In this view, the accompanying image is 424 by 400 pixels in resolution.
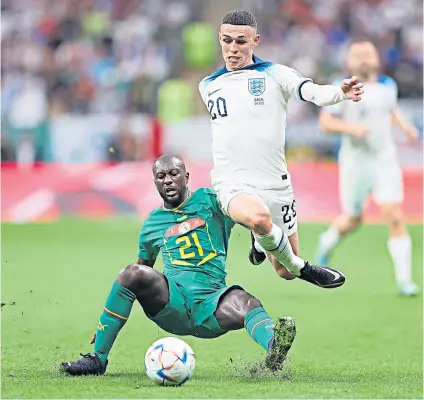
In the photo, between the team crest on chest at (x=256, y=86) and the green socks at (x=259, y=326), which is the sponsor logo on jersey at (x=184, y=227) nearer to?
the green socks at (x=259, y=326)

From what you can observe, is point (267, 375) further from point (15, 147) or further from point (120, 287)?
point (15, 147)

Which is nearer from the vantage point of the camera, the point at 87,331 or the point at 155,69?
the point at 87,331

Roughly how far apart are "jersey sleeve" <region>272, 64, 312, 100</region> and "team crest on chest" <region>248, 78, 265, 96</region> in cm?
11

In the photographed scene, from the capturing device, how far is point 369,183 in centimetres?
1148

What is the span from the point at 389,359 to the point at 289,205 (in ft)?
4.53

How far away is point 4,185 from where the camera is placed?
17.1 meters

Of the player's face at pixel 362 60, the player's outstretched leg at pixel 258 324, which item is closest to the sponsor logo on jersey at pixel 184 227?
the player's outstretched leg at pixel 258 324

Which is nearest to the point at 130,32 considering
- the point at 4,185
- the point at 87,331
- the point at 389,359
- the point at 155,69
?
the point at 155,69

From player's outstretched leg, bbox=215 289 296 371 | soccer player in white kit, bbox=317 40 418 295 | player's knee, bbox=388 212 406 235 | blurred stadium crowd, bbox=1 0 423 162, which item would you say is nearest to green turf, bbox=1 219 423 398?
player's outstretched leg, bbox=215 289 296 371

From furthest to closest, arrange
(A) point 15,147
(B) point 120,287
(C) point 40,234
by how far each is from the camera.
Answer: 1. (A) point 15,147
2. (C) point 40,234
3. (B) point 120,287

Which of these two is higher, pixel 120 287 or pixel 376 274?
pixel 120 287

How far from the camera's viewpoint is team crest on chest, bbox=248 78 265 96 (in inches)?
288

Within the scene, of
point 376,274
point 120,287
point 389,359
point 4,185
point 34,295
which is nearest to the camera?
point 120,287

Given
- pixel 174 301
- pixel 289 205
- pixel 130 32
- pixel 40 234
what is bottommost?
pixel 40 234
